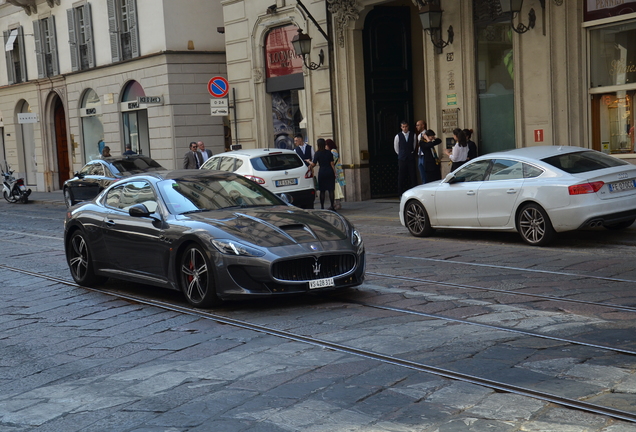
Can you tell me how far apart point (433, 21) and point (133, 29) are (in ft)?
49.6

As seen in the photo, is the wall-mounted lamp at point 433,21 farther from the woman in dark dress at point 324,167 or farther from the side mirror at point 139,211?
the side mirror at point 139,211

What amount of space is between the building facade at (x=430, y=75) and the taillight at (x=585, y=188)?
4640mm

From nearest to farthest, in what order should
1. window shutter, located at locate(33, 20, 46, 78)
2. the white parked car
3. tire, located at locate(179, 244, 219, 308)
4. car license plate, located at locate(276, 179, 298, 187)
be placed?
tire, located at locate(179, 244, 219, 308) → the white parked car → car license plate, located at locate(276, 179, 298, 187) → window shutter, located at locate(33, 20, 46, 78)

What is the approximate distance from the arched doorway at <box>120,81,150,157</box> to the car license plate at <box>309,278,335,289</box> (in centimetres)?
2432

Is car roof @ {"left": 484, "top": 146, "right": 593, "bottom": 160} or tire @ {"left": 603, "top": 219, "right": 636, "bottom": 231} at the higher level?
car roof @ {"left": 484, "top": 146, "right": 593, "bottom": 160}

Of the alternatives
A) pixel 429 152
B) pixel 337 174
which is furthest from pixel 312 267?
pixel 337 174

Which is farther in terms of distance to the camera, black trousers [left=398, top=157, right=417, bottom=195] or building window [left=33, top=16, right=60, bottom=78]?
building window [left=33, top=16, right=60, bottom=78]

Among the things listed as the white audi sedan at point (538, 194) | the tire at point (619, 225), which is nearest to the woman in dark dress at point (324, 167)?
the white audi sedan at point (538, 194)

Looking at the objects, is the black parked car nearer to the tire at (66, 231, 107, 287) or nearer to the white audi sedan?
the white audi sedan

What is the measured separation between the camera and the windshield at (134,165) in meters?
23.1

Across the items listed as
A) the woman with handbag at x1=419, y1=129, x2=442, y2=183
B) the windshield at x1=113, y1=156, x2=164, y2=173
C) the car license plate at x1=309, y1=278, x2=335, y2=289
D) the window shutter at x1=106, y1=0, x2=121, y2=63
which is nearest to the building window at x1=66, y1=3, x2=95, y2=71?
the window shutter at x1=106, y1=0, x2=121, y2=63

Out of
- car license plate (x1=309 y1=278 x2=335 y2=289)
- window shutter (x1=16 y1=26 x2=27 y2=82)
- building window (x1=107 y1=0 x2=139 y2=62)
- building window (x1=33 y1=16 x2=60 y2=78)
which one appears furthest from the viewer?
window shutter (x1=16 y1=26 x2=27 y2=82)

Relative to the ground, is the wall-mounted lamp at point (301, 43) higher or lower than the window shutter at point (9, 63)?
lower

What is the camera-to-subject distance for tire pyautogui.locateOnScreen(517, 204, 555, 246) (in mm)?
12516
